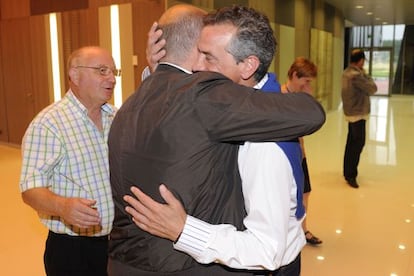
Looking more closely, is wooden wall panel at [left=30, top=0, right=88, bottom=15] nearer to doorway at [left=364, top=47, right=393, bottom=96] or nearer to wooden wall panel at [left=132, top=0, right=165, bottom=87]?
wooden wall panel at [left=132, top=0, right=165, bottom=87]

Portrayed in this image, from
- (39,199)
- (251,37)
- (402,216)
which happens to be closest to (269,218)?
(251,37)

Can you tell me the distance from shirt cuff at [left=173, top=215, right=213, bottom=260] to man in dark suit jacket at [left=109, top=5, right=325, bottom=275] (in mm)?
43

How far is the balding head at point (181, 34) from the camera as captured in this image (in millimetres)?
1232

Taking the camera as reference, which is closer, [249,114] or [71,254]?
[249,114]

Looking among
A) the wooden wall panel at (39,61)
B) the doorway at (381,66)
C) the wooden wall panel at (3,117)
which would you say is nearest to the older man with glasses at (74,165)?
the wooden wall panel at (39,61)

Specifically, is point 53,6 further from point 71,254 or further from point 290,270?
point 290,270

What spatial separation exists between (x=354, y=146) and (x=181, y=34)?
188 inches

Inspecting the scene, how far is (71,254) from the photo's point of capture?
6.54 feet

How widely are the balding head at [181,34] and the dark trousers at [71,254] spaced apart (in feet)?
3.76

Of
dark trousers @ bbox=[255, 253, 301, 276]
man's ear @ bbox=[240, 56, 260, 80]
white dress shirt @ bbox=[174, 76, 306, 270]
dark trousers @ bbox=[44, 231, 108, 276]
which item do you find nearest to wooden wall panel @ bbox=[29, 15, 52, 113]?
dark trousers @ bbox=[44, 231, 108, 276]

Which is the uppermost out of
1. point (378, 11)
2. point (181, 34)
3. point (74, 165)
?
point (378, 11)

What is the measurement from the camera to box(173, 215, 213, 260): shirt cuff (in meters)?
1.10

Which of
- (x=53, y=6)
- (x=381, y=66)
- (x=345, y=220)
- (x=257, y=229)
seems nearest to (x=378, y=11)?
(x=381, y=66)

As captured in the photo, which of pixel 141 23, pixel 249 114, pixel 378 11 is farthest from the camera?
pixel 378 11
